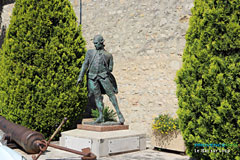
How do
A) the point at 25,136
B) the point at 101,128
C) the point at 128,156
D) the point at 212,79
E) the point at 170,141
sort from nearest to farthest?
the point at 212,79 < the point at 25,136 < the point at 128,156 < the point at 101,128 < the point at 170,141

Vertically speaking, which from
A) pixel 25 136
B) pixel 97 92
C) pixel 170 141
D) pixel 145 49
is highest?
pixel 145 49

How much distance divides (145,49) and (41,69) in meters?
2.89

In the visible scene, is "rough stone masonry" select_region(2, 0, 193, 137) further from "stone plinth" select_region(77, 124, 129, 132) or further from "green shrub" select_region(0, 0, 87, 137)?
"stone plinth" select_region(77, 124, 129, 132)

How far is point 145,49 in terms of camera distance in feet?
24.3

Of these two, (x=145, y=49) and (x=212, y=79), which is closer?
(x=212, y=79)

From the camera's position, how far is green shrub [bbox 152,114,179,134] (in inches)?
241

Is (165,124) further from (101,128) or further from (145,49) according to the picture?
(145,49)

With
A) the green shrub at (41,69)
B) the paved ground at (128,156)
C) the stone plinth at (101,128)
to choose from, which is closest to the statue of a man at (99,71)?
the stone plinth at (101,128)

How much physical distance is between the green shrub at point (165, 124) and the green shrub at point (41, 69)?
224cm

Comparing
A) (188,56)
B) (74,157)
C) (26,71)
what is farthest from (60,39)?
(188,56)

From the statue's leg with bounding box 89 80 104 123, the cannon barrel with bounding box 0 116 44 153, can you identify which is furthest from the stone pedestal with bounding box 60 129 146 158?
the cannon barrel with bounding box 0 116 44 153

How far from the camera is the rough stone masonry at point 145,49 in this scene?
6.87 meters

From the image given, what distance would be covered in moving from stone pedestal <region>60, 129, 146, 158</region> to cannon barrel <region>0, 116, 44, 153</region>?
100cm

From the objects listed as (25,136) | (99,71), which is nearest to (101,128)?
(99,71)
